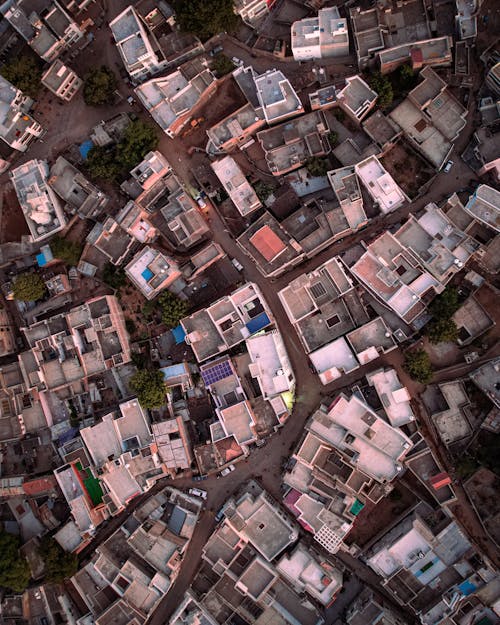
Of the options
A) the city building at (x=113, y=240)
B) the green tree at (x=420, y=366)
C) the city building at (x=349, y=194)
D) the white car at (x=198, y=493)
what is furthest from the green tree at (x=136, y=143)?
the white car at (x=198, y=493)

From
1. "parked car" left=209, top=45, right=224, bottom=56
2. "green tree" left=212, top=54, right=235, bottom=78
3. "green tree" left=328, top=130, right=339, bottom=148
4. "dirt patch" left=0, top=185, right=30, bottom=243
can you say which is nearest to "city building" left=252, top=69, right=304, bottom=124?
"green tree" left=212, top=54, right=235, bottom=78

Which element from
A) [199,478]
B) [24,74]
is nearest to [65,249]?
[24,74]

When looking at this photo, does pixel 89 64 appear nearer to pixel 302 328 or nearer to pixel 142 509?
pixel 302 328

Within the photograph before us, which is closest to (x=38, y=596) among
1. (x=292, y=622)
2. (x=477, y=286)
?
(x=292, y=622)

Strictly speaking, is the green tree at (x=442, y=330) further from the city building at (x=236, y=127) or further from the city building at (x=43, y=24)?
the city building at (x=43, y=24)

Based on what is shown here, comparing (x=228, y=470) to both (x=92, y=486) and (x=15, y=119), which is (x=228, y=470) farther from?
(x=15, y=119)
